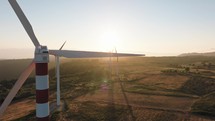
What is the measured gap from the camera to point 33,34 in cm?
883

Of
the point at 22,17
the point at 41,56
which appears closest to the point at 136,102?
the point at 22,17

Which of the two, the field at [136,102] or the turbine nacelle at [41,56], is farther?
the field at [136,102]

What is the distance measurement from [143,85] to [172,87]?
4.57 meters

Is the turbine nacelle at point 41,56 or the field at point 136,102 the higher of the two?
the turbine nacelle at point 41,56

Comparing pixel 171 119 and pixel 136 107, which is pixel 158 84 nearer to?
pixel 136 107

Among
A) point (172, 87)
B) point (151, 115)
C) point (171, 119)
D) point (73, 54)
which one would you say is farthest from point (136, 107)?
point (73, 54)

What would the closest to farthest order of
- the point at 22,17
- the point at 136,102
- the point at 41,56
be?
1. the point at 41,56
2. the point at 22,17
3. the point at 136,102

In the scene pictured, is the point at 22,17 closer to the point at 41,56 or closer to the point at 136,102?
the point at 41,56

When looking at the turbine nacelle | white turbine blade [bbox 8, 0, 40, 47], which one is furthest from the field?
the turbine nacelle

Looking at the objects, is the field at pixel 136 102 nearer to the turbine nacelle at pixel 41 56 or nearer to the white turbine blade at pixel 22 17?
the white turbine blade at pixel 22 17

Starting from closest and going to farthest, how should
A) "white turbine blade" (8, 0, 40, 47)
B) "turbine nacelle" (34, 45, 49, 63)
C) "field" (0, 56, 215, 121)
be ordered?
"turbine nacelle" (34, 45, 49, 63), "white turbine blade" (8, 0, 40, 47), "field" (0, 56, 215, 121)

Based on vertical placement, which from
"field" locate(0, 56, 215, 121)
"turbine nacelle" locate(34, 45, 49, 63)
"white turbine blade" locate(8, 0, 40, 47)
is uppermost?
"white turbine blade" locate(8, 0, 40, 47)

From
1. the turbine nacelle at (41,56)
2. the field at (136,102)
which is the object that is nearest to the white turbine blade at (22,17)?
the turbine nacelle at (41,56)

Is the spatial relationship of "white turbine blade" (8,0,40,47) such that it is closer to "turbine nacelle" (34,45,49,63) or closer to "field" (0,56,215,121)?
"turbine nacelle" (34,45,49,63)
